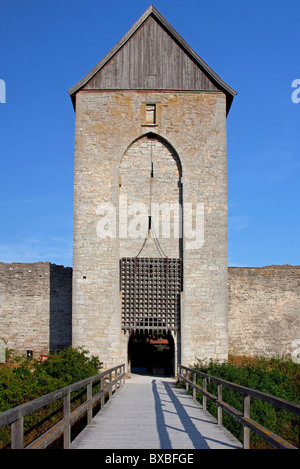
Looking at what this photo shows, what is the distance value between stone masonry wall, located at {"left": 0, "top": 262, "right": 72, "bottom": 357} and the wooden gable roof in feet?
22.2

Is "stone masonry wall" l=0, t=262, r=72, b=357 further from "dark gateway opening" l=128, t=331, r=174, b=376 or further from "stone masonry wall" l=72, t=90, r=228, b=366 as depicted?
"dark gateway opening" l=128, t=331, r=174, b=376

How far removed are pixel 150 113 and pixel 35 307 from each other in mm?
8236

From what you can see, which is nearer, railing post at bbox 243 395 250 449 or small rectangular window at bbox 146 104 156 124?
railing post at bbox 243 395 250 449

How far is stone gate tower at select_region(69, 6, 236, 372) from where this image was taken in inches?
620

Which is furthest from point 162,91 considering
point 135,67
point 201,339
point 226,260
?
point 201,339

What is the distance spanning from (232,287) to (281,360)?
123 inches

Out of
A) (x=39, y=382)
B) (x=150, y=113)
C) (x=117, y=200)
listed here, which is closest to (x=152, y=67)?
(x=150, y=113)

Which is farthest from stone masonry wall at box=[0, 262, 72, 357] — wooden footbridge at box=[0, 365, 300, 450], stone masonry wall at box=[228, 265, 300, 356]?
wooden footbridge at box=[0, 365, 300, 450]

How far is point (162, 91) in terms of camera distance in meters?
16.7

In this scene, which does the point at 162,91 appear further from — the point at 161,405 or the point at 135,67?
the point at 161,405

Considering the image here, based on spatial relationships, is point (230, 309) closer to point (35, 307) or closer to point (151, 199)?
point (151, 199)

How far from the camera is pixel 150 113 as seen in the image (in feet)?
55.0
